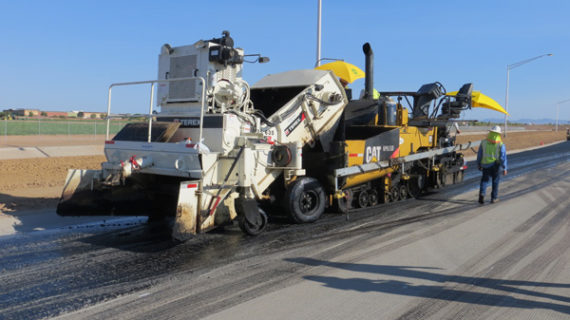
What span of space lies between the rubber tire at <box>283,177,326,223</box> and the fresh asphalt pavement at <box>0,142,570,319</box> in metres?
0.20

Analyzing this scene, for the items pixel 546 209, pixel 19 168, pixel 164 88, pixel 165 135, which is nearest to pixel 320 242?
pixel 165 135

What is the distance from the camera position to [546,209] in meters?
9.48

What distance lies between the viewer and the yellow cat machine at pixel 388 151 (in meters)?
8.78

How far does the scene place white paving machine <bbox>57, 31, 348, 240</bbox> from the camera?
6602mm

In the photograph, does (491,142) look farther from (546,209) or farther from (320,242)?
(320,242)

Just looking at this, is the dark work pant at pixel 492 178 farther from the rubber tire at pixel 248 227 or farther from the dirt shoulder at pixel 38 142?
the dirt shoulder at pixel 38 142

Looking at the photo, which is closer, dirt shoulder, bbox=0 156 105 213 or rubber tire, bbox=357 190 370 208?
dirt shoulder, bbox=0 156 105 213

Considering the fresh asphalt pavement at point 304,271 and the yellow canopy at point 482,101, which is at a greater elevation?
the yellow canopy at point 482,101

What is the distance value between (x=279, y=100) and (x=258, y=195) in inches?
98.7

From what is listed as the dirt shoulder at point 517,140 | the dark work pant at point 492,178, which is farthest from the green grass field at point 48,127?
the dirt shoulder at point 517,140

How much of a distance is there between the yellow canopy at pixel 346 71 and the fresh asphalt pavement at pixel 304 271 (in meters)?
4.09

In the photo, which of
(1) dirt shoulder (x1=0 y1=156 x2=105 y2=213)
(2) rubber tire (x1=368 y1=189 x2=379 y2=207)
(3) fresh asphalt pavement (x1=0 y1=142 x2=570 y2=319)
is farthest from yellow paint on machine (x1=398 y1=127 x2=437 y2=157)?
(1) dirt shoulder (x1=0 y1=156 x2=105 y2=213)

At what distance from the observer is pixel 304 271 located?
17.7 ft

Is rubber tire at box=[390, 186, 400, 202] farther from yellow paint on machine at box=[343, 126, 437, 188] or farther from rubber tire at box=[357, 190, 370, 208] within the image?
rubber tire at box=[357, 190, 370, 208]
